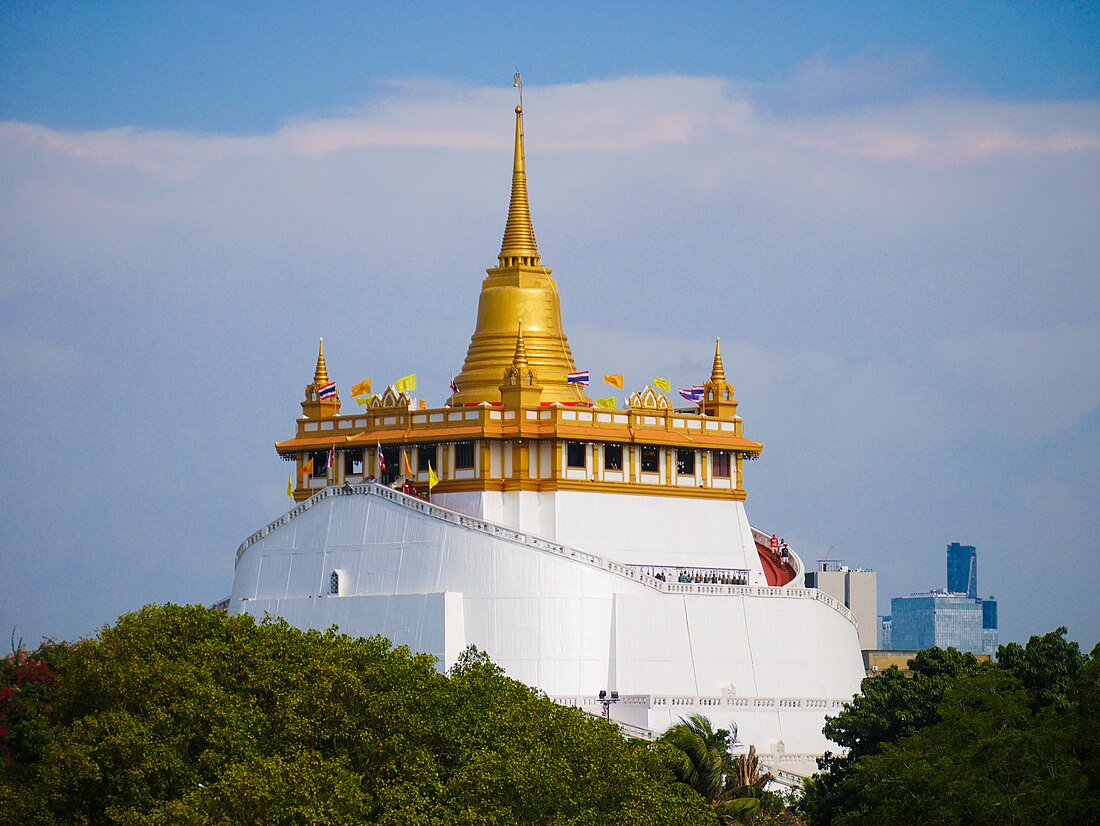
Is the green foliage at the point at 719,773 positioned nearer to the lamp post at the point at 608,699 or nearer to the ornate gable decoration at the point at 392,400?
the lamp post at the point at 608,699

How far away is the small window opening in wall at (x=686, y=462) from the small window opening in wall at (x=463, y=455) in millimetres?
8150

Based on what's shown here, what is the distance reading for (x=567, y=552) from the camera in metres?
77.4

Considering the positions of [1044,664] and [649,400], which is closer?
[1044,664]

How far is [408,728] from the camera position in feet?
188

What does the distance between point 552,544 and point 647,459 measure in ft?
29.3

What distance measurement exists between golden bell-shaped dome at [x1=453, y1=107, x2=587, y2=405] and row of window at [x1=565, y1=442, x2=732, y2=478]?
12.1ft

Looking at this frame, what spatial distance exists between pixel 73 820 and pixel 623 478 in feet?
106

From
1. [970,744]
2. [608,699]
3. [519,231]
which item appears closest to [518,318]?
[519,231]

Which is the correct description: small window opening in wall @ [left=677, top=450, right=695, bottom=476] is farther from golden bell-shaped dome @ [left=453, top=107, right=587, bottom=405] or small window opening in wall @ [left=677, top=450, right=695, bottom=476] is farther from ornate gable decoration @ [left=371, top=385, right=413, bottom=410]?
ornate gable decoration @ [left=371, top=385, right=413, bottom=410]

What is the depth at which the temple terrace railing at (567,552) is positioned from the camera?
3046 inches

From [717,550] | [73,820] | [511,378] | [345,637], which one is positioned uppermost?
[511,378]

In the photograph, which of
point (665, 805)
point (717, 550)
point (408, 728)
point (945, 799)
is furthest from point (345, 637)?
point (717, 550)

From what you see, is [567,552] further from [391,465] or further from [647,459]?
[391,465]

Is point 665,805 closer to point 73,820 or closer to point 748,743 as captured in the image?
point 73,820
